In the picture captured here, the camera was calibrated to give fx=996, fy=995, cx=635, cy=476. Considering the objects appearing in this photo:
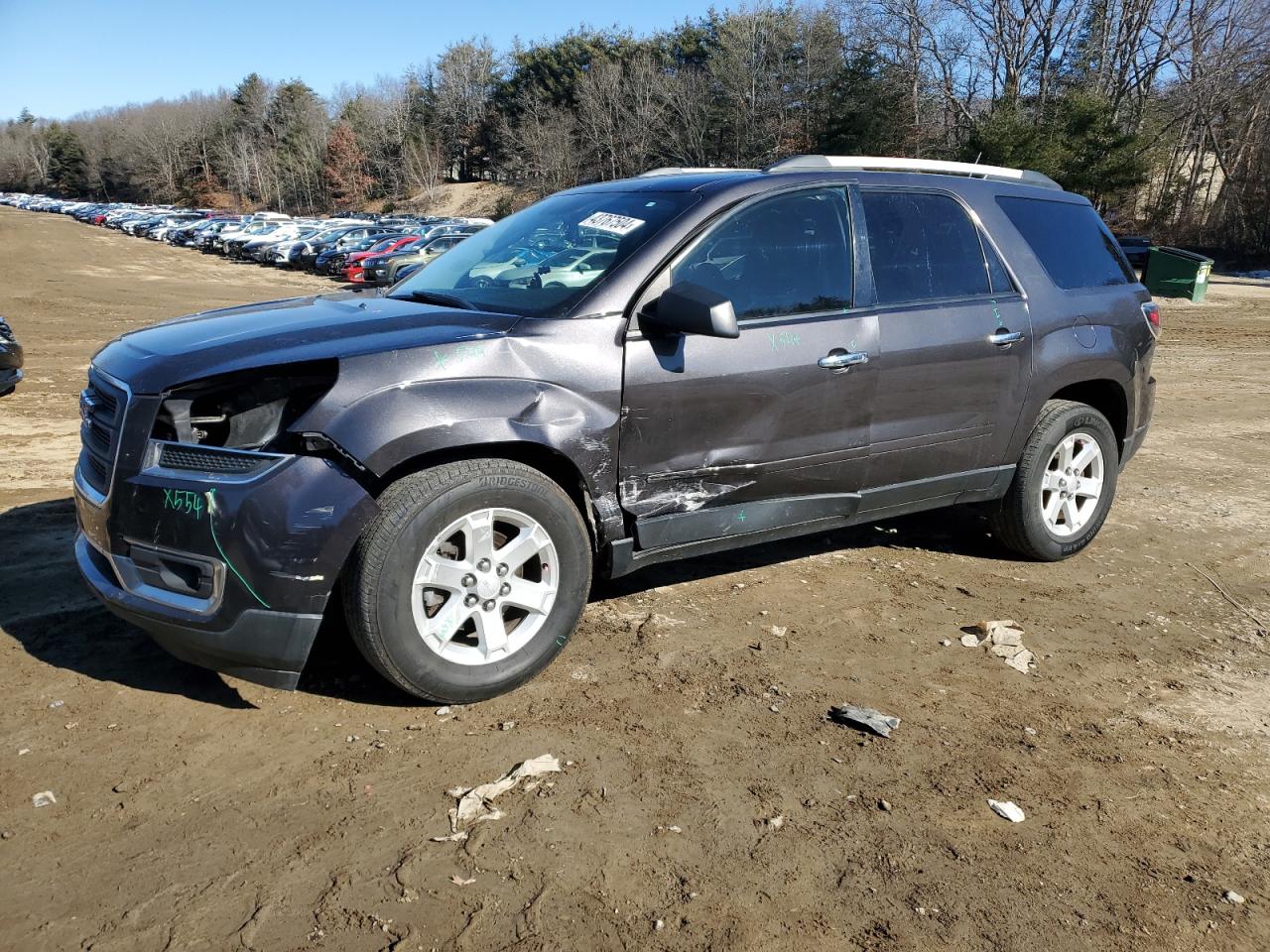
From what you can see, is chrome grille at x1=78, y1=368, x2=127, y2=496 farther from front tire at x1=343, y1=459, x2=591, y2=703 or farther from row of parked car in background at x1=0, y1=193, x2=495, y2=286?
row of parked car in background at x1=0, y1=193, x2=495, y2=286

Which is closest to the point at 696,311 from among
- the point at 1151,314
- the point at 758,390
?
the point at 758,390

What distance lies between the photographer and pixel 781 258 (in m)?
4.23

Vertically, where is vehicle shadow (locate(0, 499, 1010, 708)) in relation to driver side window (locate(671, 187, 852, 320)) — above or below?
below

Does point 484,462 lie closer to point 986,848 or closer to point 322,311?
point 322,311

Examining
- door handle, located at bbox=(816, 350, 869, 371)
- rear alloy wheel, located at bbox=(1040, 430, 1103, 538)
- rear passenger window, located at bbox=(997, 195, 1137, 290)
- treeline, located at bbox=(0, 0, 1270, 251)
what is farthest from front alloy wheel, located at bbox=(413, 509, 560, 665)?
treeline, located at bbox=(0, 0, 1270, 251)

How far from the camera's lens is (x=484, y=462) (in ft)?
11.5

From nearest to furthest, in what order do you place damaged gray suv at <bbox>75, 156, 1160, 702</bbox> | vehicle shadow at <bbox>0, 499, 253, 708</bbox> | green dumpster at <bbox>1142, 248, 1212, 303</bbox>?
damaged gray suv at <bbox>75, 156, 1160, 702</bbox> < vehicle shadow at <bbox>0, 499, 253, 708</bbox> < green dumpster at <bbox>1142, 248, 1212, 303</bbox>

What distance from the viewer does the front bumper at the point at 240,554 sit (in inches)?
124

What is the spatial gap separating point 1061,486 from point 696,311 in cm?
275

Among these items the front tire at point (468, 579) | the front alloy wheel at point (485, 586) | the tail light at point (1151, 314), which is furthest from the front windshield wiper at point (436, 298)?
the tail light at point (1151, 314)

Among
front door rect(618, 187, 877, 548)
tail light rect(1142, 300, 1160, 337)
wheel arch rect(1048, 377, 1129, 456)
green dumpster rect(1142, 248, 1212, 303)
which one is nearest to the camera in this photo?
front door rect(618, 187, 877, 548)

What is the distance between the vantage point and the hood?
3299mm

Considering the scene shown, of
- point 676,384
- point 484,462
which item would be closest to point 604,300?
point 676,384

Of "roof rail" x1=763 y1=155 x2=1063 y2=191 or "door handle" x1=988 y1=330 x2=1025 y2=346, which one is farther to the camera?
"door handle" x1=988 y1=330 x2=1025 y2=346
